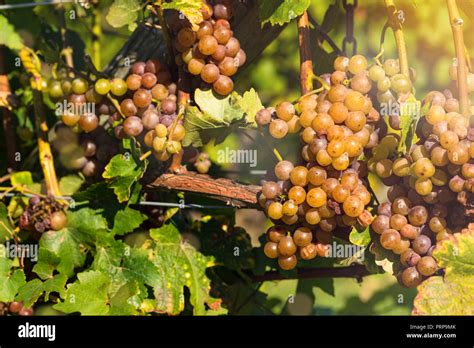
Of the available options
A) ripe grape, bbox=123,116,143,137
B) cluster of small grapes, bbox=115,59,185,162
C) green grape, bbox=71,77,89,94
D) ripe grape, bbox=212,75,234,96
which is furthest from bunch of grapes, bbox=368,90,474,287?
green grape, bbox=71,77,89,94

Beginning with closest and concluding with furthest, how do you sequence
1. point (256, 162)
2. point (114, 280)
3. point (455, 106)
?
point (455, 106)
point (114, 280)
point (256, 162)

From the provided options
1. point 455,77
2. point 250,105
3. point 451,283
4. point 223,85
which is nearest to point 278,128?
point 250,105

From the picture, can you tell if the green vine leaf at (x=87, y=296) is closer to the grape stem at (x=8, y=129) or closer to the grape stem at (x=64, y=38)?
the grape stem at (x=8, y=129)

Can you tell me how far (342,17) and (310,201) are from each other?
0.91 m

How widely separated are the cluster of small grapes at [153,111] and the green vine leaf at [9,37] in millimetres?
368

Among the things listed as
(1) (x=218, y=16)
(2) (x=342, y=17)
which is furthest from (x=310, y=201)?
(2) (x=342, y=17)

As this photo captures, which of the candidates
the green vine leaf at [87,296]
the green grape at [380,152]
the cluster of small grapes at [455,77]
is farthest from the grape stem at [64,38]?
the cluster of small grapes at [455,77]

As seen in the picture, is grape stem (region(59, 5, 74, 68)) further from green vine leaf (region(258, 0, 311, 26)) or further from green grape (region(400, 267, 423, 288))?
green grape (region(400, 267, 423, 288))

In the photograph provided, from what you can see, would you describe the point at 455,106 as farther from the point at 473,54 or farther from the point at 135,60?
the point at 135,60

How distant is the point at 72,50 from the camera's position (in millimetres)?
2367

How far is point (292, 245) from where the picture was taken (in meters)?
1.75

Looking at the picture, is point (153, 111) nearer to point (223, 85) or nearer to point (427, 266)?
point (223, 85)

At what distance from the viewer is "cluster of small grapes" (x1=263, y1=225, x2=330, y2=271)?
5.65ft

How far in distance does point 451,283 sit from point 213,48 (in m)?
0.79
